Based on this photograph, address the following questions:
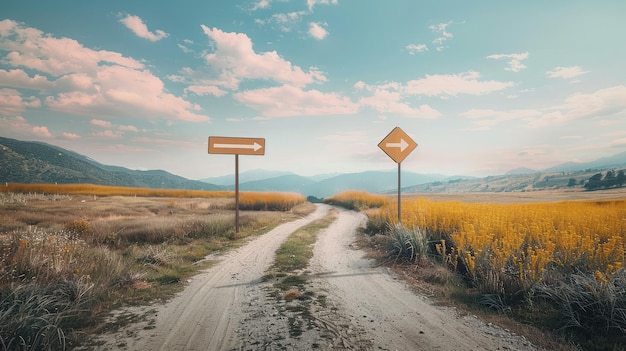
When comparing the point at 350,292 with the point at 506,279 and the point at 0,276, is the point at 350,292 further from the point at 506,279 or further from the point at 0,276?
the point at 0,276

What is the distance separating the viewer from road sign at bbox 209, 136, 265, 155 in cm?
1453

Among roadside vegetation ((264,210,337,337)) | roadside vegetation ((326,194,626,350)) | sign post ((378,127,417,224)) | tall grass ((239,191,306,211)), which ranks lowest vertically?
tall grass ((239,191,306,211))

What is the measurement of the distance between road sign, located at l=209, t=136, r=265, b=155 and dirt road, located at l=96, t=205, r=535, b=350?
8618 millimetres

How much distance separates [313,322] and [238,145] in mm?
11835

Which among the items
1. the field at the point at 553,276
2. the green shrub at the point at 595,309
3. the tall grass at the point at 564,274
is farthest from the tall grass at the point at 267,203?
the green shrub at the point at 595,309

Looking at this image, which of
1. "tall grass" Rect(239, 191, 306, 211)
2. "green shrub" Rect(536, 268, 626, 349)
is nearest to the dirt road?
"green shrub" Rect(536, 268, 626, 349)

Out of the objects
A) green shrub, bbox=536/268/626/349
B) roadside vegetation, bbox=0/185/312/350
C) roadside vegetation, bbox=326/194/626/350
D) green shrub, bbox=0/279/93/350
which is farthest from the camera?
roadside vegetation, bbox=326/194/626/350

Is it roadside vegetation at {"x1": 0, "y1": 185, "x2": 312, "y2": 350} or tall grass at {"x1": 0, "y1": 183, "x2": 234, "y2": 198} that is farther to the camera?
tall grass at {"x1": 0, "y1": 183, "x2": 234, "y2": 198}

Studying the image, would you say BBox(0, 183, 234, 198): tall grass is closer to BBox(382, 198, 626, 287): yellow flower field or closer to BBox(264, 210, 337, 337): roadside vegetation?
BBox(264, 210, 337, 337): roadside vegetation

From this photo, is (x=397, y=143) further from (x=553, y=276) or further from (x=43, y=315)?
(x=43, y=315)

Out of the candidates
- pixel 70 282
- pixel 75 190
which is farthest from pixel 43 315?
pixel 75 190

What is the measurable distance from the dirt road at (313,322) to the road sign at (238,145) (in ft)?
28.3

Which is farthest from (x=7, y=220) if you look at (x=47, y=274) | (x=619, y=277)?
(x=619, y=277)

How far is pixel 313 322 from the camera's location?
14.5ft
